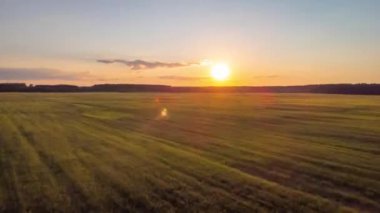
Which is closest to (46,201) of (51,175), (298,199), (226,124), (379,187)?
(51,175)

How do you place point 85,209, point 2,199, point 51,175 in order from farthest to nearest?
point 51,175 < point 2,199 < point 85,209

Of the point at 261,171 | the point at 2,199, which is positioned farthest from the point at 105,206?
the point at 261,171

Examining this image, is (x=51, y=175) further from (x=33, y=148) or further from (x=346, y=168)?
(x=346, y=168)

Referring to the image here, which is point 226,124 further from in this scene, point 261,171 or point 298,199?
point 298,199

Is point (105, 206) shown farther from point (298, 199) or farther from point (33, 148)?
point (33, 148)

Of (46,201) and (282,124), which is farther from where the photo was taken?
(282,124)

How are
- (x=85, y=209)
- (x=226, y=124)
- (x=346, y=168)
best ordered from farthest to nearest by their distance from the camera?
1. (x=226, y=124)
2. (x=346, y=168)
3. (x=85, y=209)

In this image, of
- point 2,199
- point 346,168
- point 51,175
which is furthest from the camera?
point 346,168

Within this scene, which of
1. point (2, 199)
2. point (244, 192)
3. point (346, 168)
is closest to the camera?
point (2, 199)

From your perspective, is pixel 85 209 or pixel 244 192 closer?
pixel 85 209
